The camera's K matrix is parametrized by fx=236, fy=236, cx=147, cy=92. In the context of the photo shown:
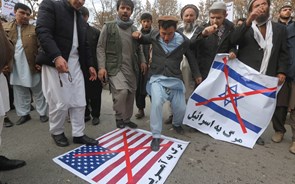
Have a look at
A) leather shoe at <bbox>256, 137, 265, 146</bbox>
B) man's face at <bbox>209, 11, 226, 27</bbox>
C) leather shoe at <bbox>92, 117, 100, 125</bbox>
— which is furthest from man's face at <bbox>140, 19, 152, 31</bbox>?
leather shoe at <bbox>256, 137, 265, 146</bbox>

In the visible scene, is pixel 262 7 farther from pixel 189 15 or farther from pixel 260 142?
pixel 260 142

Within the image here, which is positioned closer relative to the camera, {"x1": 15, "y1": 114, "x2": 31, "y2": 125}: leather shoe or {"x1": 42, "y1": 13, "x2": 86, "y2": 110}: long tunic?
{"x1": 42, "y1": 13, "x2": 86, "y2": 110}: long tunic

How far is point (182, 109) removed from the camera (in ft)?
12.0

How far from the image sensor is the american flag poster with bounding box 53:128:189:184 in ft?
8.17

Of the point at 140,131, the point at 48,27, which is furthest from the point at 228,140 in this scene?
the point at 48,27

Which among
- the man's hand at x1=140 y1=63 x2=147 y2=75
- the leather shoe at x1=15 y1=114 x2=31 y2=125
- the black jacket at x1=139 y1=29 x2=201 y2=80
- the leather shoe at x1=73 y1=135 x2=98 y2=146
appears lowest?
the leather shoe at x1=15 y1=114 x2=31 y2=125

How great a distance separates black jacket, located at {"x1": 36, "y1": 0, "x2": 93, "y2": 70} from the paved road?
3.94 ft

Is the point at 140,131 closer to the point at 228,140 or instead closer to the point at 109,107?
the point at 228,140

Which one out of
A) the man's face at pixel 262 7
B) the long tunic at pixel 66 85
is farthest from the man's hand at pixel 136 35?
the man's face at pixel 262 7

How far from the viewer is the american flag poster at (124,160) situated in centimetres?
249

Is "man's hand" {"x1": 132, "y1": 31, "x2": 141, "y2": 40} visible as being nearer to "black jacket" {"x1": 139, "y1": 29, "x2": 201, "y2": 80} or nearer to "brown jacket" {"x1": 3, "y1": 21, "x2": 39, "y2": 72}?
"black jacket" {"x1": 139, "y1": 29, "x2": 201, "y2": 80}

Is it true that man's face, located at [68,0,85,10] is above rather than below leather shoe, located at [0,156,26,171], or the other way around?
above

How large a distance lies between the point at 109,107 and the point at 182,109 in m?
2.32

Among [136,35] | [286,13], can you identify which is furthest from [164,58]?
[286,13]
